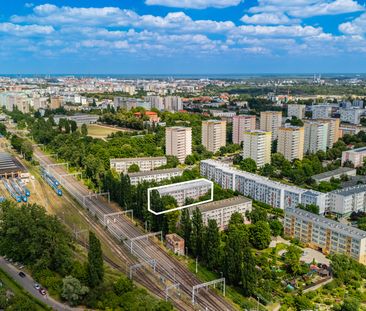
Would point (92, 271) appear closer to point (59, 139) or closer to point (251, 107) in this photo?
point (59, 139)

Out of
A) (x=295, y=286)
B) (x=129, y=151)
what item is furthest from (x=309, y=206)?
(x=129, y=151)

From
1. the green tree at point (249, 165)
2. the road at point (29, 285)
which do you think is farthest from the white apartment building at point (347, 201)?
the road at point (29, 285)

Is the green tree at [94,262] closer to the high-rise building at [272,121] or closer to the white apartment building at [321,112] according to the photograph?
the high-rise building at [272,121]

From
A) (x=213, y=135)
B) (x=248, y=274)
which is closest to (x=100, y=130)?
(x=213, y=135)

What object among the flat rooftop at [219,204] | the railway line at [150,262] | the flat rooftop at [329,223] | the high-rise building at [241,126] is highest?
the high-rise building at [241,126]

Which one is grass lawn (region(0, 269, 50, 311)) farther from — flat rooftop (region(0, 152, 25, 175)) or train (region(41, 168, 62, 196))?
flat rooftop (region(0, 152, 25, 175))

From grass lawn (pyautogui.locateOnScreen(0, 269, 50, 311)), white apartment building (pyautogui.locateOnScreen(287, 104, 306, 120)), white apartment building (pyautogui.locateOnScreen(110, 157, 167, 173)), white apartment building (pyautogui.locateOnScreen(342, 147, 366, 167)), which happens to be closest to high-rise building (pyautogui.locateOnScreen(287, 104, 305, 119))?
white apartment building (pyautogui.locateOnScreen(287, 104, 306, 120))
